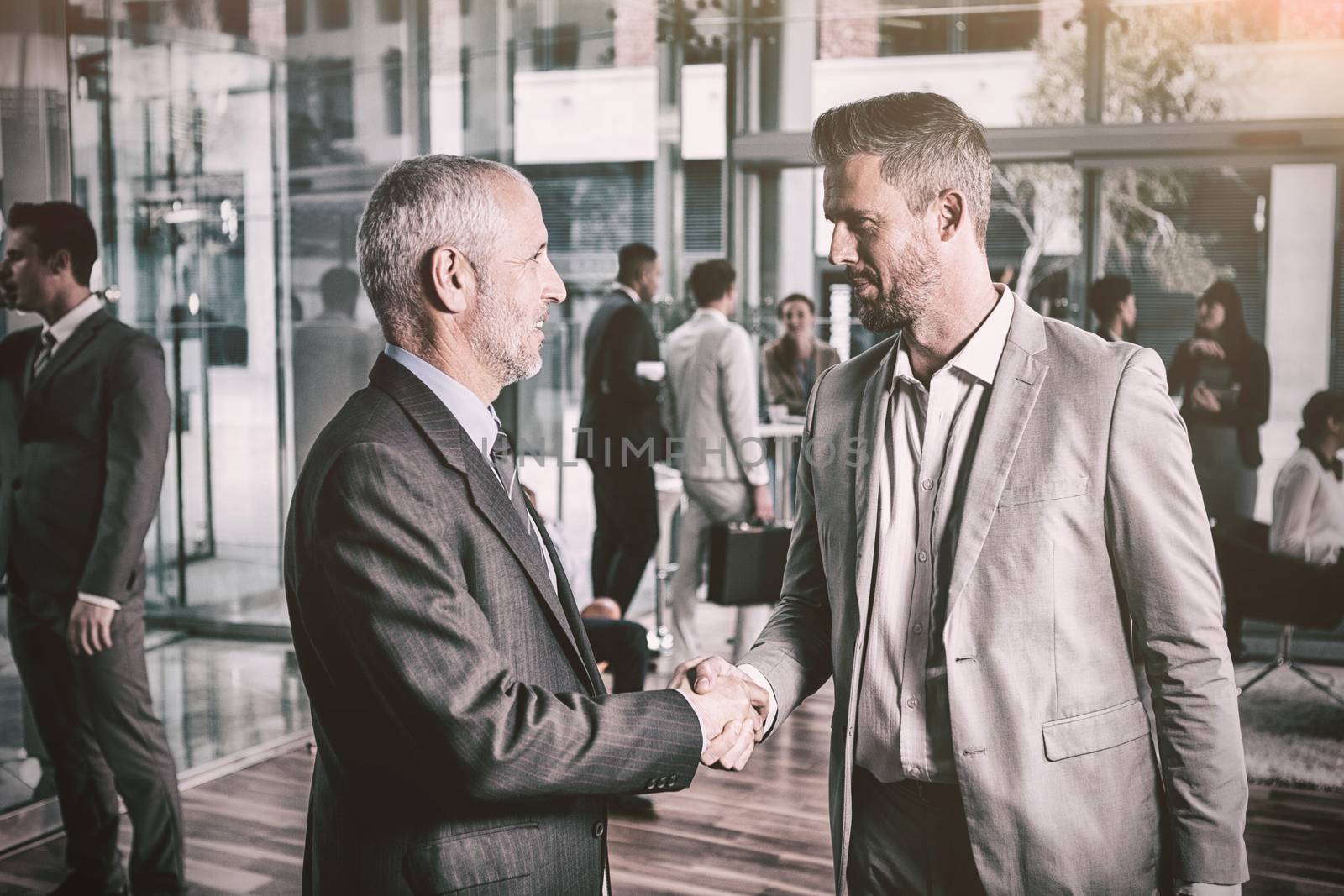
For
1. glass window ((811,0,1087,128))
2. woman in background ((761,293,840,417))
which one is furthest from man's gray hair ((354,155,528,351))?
glass window ((811,0,1087,128))

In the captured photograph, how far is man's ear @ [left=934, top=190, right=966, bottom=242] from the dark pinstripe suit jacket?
0.66m

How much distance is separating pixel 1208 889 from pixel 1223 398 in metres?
5.30

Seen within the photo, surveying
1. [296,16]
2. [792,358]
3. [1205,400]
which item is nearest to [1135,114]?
[1205,400]

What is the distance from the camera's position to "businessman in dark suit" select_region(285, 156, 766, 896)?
133cm

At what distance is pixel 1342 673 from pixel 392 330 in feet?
19.3

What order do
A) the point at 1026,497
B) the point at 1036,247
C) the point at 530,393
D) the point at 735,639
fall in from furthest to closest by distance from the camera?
the point at 1036,247, the point at 530,393, the point at 735,639, the point at 1026,497

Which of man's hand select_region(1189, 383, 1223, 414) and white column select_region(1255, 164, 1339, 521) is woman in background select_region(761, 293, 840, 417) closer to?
man's hand select_region(1189, 383, 1223, 414)

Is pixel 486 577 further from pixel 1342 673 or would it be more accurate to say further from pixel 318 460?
pixel 1342 673

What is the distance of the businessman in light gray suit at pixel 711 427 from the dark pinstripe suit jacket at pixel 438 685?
4.00m

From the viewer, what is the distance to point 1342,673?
6.00 metres

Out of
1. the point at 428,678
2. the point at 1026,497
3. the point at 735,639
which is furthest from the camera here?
the point at 735,639

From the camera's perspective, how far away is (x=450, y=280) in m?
1.49

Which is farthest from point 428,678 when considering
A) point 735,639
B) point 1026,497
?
point 735,639

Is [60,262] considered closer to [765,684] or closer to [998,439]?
[765,684]
